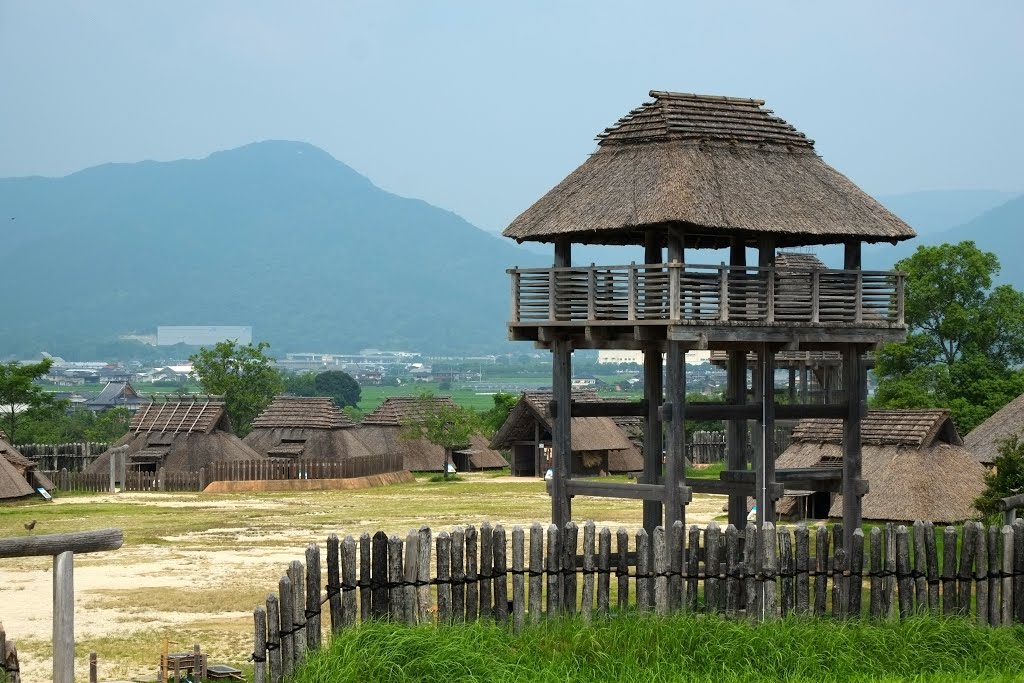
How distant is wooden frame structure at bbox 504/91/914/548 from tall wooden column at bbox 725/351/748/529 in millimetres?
45

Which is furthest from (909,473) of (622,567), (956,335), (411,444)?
(411,444)

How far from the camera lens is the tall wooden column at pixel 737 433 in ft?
93.3

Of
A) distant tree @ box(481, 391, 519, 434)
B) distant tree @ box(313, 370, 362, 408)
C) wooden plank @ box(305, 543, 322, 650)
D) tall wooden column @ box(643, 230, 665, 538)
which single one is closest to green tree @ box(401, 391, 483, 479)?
distant tree @ box(481, 391, 519, 434)

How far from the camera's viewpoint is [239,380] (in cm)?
8075

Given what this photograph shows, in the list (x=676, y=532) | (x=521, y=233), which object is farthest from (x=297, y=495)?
(x=676, y=532)

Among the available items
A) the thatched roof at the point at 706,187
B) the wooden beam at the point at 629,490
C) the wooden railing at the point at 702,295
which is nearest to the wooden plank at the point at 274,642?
the wooden beam at the point at 629,490

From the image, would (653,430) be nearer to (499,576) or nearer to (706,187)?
(706,187)

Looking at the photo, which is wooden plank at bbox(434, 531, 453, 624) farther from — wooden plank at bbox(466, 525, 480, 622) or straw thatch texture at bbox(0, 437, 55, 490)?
straw thatch texture at bbox(0, 437, 55, 490)

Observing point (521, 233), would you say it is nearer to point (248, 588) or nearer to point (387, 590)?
point (248, 588)

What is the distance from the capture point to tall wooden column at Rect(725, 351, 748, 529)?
28438 millimetres

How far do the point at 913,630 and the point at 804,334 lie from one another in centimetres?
709

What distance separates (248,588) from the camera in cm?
2806

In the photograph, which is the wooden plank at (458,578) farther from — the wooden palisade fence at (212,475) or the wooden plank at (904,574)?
the wooden palisade fence at (212,475)

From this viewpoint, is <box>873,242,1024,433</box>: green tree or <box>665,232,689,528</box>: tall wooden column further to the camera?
<box>873,242,1024,433</box>: green tree
